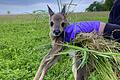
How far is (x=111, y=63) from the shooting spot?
198 inches

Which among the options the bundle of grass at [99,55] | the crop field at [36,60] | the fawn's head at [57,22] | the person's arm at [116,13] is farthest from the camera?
the person's arm at [116,13]

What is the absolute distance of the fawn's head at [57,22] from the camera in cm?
518

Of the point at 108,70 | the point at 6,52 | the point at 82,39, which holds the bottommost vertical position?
the point at 6,52

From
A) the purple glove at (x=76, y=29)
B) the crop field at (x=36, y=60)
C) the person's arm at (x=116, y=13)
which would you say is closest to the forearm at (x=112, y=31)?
the purple glove at (x=76, y=29)

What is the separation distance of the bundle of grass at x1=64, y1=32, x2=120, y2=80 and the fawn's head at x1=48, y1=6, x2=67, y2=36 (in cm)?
22

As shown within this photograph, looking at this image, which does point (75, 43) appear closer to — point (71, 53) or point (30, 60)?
point (71, 53)

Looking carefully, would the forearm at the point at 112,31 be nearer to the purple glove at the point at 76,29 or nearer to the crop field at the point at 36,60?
the purple glove at the point at 76,29

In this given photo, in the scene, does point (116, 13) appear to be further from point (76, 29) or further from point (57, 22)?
point (57, 22)

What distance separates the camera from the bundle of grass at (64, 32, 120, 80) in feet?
16.2

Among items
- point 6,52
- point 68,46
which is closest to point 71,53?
point 68,46

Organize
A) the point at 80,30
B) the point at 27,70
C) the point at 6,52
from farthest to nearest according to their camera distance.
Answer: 1. the point at 6,52
2. the point at 27,70
3. the point at 80,30

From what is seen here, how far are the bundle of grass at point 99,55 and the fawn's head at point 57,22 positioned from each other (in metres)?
0.22

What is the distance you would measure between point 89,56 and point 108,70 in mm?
266

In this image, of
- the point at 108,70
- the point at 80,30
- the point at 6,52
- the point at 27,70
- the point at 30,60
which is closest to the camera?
the point at 108,70
